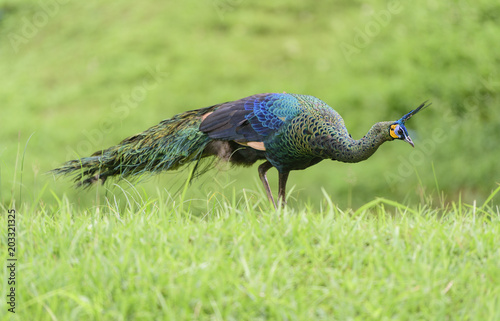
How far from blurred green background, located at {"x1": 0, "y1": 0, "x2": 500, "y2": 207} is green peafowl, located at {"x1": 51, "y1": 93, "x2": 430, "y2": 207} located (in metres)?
3.22

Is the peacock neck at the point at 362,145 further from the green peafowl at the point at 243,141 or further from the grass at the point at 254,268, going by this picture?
the grass at the point at 254,268

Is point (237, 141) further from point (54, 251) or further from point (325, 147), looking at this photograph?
point (54, 251)

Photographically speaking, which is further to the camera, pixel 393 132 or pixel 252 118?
pixel 252 118

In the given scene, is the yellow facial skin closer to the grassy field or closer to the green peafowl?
the green peafowl

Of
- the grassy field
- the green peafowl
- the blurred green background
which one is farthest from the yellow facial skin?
the blurred green background

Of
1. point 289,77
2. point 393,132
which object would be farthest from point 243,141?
point 289,77

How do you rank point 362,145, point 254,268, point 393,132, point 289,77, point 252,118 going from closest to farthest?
point 254,268 → point 393,132 → point 362,145 → point 252,118 → point 289,77

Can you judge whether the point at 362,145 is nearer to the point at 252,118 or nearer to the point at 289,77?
the point at 252,118

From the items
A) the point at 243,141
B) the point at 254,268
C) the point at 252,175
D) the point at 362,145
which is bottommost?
the point at 252,175

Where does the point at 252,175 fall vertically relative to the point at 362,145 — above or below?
below

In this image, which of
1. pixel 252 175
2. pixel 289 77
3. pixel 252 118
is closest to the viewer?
pixel 252 118

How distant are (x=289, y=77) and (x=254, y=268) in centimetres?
→ 724

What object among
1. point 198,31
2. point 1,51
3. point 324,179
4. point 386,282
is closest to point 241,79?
point 198,31

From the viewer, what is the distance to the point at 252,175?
29.8 ft
